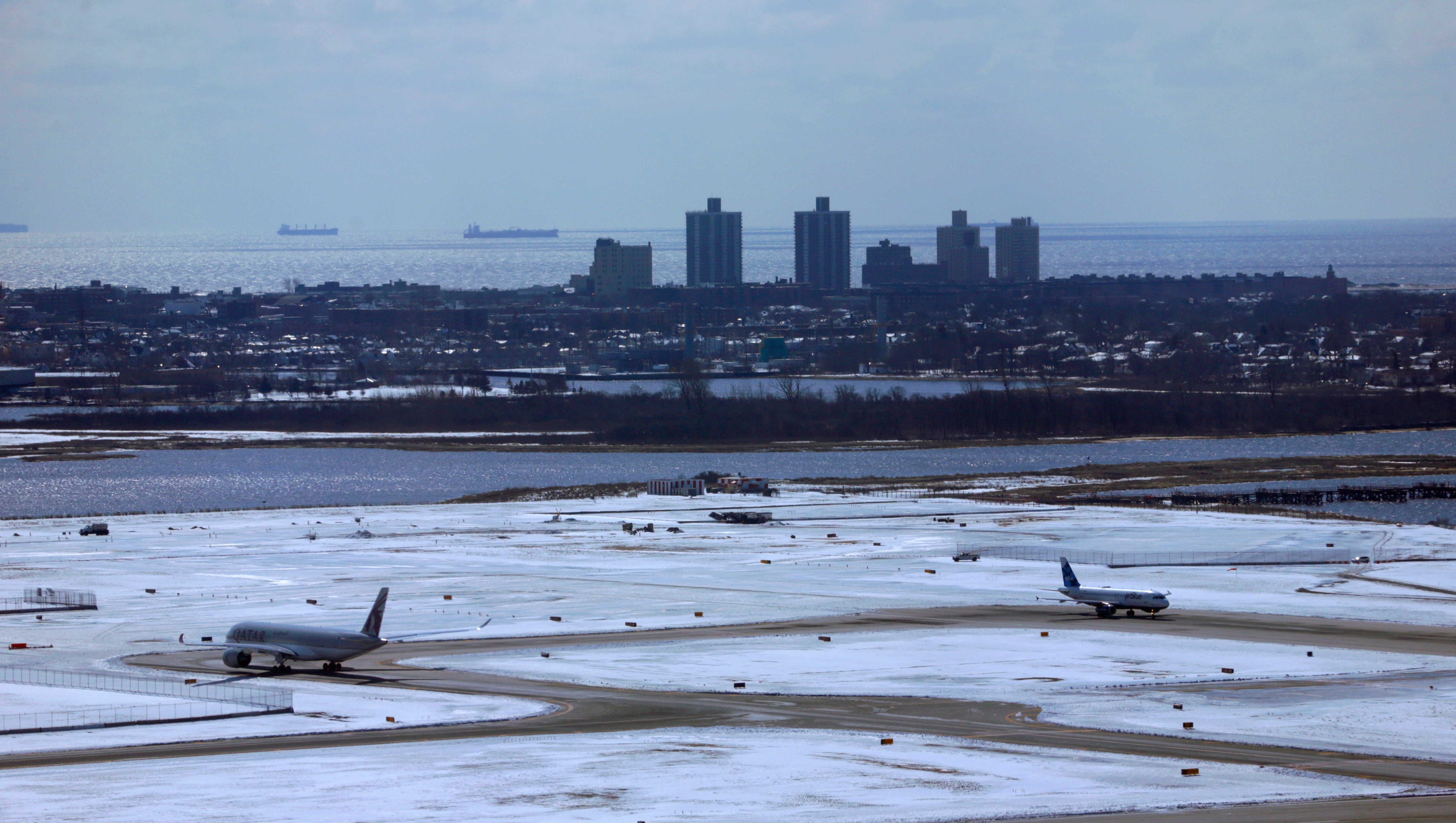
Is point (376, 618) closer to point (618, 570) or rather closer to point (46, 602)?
point (46, 602)

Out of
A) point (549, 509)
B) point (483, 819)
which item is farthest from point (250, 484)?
point (483, 819)

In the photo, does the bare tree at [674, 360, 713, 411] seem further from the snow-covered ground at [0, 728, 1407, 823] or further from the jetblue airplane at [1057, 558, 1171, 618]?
the snow-covered ground at [0, 728, 1407, 823]

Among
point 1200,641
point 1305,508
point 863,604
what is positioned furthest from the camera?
point 1305,508

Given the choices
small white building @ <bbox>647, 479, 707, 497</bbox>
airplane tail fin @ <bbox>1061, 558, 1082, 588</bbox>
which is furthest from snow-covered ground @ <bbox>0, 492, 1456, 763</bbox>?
small white building @ <bbox>647, 479, 707, 497</bbox>

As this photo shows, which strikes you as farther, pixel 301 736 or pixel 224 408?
pixel 224 408

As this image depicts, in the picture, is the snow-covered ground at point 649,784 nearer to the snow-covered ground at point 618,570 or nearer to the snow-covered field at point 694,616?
the snow-covered field at point 694,616

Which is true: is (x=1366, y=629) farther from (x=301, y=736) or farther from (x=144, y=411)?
(x=144, y=411)
